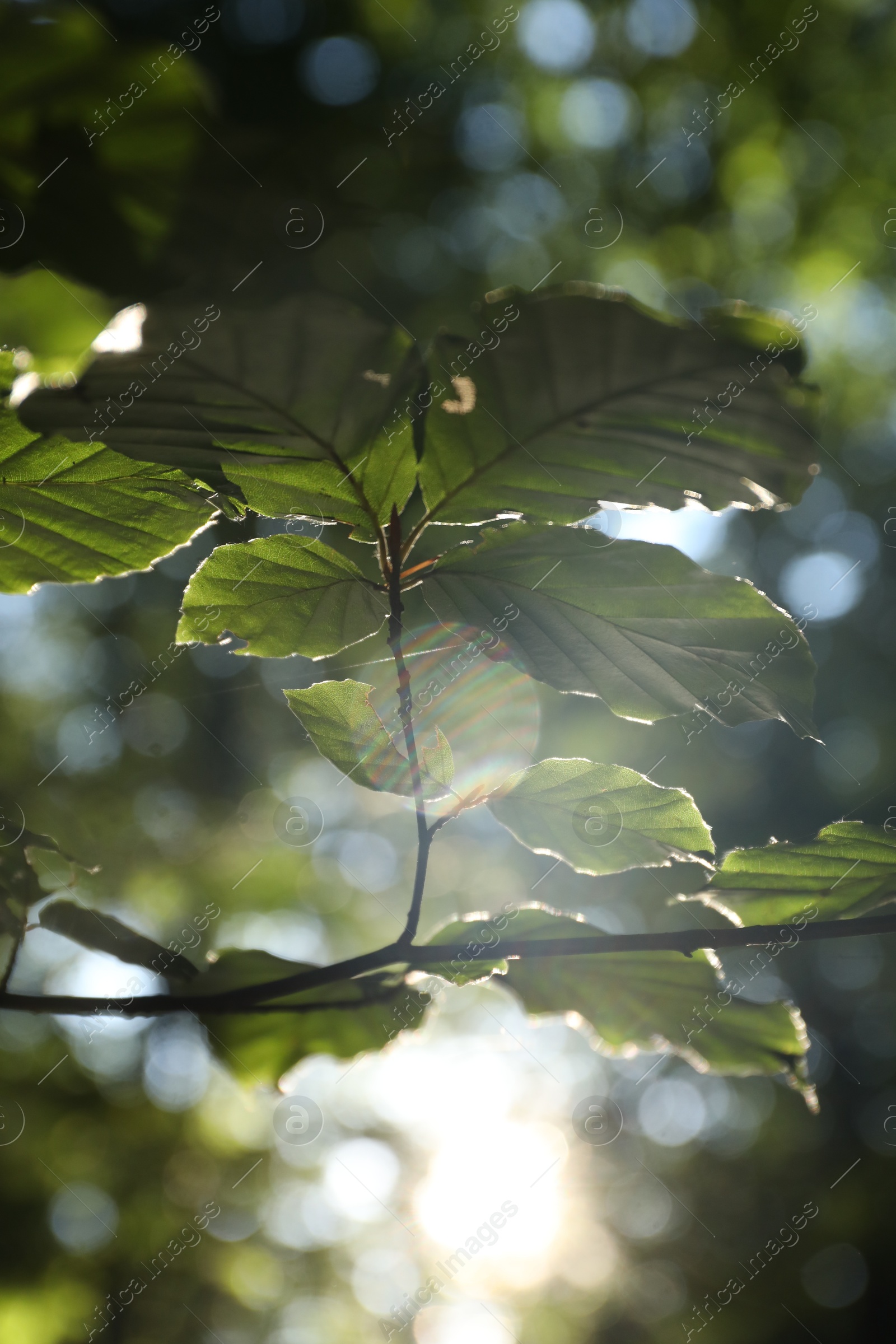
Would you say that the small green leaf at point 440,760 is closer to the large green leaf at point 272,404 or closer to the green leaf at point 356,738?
the green leaf at point 356,738

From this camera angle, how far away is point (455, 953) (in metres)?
0.56

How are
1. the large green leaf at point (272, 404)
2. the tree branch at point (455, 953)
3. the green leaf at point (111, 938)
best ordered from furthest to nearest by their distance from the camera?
1. the green leaf at point (111, 938)
2. the tree branch at point (455, 953)
3. the large green leaf at point (272, 404)

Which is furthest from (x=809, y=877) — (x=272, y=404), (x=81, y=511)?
(x=81, y=511)

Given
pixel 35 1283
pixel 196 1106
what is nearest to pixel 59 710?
pixel 196 1106

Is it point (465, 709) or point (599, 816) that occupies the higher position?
point (465, 709)

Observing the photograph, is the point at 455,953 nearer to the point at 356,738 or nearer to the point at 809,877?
the point at 356,738

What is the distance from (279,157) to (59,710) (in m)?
7.94

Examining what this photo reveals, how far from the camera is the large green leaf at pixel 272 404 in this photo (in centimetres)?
41

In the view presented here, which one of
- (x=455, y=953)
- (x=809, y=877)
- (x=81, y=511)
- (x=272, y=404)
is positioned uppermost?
(x=81, y=511)

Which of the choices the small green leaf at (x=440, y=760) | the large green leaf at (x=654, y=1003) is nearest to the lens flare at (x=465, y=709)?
the small green leaf at (x=440, y=760)

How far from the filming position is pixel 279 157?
1.18ft

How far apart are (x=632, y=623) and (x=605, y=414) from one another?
17 centimetres

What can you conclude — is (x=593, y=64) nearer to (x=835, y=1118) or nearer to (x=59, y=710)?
(x=59, y=710)

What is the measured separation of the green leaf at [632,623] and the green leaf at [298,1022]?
31cm
